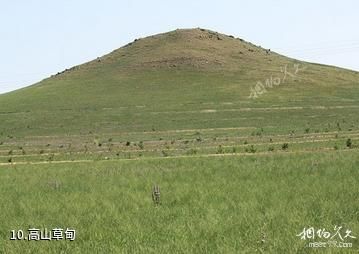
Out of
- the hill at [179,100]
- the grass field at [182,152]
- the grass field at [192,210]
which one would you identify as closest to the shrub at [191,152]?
the grass field at [182,152]

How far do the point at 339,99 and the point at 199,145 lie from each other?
52108 mm

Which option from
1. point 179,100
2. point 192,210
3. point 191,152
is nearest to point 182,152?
point 191,152

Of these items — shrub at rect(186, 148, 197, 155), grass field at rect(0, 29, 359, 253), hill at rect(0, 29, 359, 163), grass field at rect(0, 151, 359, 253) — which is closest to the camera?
grass field at rect(0, 151, 359, 253)

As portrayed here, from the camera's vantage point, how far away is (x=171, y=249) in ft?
32.7

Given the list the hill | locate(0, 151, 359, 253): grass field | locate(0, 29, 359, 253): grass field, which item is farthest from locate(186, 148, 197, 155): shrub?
locate(0, 151, 359, 253): grass field

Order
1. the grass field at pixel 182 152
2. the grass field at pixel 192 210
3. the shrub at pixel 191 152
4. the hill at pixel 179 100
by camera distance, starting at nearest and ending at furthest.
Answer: the grass field at pixel 192 210 < the grass field at pixel 182 152 < the shrub at pixel 191 152 < the hill at pixel 179 100

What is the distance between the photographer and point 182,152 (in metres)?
39.1

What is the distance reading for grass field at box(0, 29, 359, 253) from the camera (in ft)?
37.2

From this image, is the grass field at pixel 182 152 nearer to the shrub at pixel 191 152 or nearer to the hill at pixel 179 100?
the shrub at pixel 191 152

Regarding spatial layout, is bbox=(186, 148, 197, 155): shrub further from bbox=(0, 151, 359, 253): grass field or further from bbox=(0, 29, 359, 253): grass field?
bbox=(0, 151, 359, 253): grass field

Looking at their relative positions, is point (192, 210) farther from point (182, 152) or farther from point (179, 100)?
point (179, 100)

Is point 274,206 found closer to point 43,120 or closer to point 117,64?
point 43,120

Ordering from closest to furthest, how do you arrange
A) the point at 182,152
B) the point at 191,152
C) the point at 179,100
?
the point at 191,152 < the point at 182,152 < the point at 179,100

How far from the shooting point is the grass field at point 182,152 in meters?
11.3
